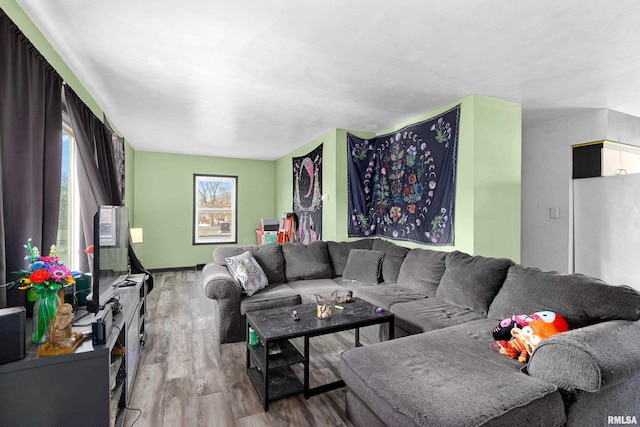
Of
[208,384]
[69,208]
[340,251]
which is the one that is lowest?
[208,384]

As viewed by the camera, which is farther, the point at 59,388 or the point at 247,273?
the point at 247,273

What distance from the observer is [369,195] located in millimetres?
4461

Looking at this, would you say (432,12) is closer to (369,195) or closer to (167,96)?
(167,96)

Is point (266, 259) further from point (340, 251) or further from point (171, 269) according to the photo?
point (171, 269)

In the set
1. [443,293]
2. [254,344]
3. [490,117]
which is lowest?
[254,344]

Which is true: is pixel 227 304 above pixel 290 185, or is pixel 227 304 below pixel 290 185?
below

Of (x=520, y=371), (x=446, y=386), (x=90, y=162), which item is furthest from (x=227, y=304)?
(x=520, y=371)

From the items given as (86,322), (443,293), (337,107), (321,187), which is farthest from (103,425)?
(321,187)

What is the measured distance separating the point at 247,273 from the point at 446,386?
83.5 inches

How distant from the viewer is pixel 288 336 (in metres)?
1.97

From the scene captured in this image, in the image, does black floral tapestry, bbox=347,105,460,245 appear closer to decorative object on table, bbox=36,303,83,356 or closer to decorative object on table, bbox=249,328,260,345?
decorative object on table, bbox=249,328,260,345

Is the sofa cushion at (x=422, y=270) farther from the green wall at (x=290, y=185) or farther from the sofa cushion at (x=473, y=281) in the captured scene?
the green wall at (x=290, y=185)

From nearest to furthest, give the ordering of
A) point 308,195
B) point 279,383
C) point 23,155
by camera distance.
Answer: point 23,155 → point 279,383 → point 308,195

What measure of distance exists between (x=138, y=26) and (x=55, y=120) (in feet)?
2.73
